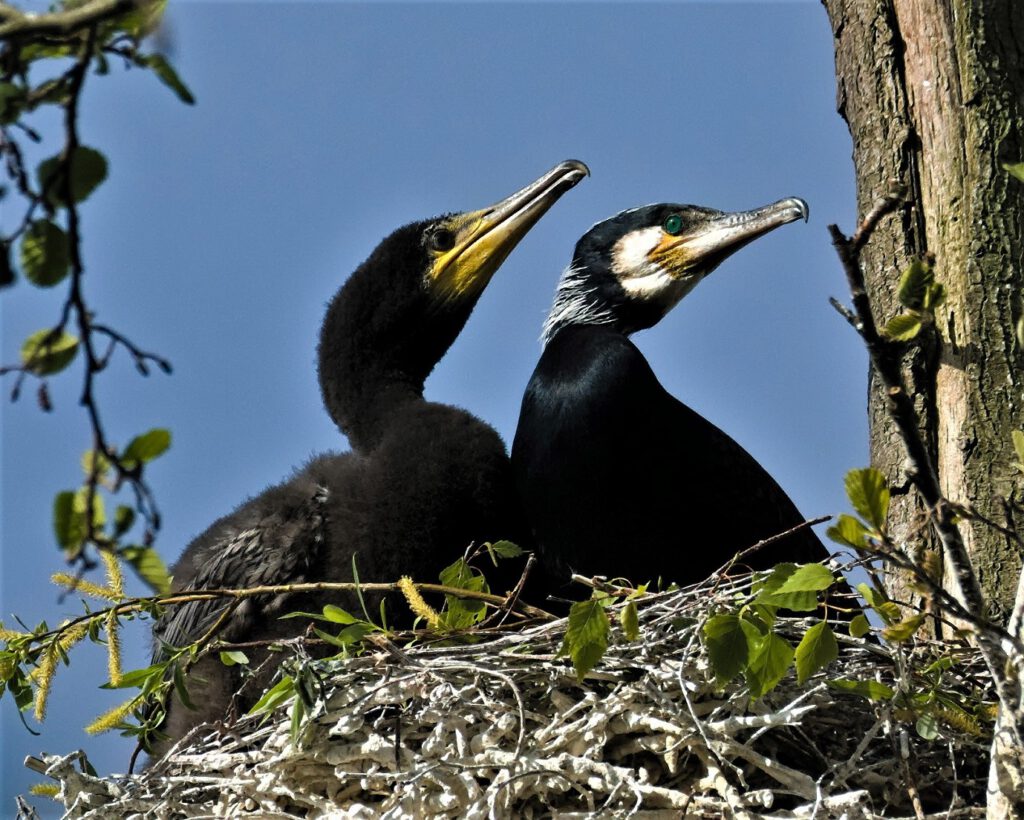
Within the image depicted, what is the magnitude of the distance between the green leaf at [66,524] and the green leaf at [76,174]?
0.32m

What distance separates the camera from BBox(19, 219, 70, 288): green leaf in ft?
4.78

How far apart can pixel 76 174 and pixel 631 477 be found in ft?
8.44

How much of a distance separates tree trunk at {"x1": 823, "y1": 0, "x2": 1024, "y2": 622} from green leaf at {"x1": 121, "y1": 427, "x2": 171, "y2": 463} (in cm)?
220

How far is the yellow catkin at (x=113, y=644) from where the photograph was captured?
313cm

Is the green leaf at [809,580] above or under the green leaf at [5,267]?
under

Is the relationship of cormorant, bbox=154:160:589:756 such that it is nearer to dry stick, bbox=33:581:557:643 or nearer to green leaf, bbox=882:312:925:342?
dry stick, bbox=33:581:557:643

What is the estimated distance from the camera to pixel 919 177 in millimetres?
3666

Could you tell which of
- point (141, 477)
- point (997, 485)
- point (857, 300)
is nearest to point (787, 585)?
point (857, 300)

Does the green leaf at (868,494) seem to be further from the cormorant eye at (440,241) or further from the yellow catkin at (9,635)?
the cormorant eye at (440,241)

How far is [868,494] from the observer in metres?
2.25

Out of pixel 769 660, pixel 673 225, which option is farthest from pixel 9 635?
pixel 673 225

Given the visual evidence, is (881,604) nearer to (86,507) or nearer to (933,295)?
(933,295)

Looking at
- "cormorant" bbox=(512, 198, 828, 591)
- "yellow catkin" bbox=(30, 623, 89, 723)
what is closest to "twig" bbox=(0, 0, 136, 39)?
"yellow catkin" bbox=(30, 623, 89, 723)

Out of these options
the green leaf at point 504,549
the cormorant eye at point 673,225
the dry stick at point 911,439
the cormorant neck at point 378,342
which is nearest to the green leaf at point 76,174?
the dry stick at point 911,439
